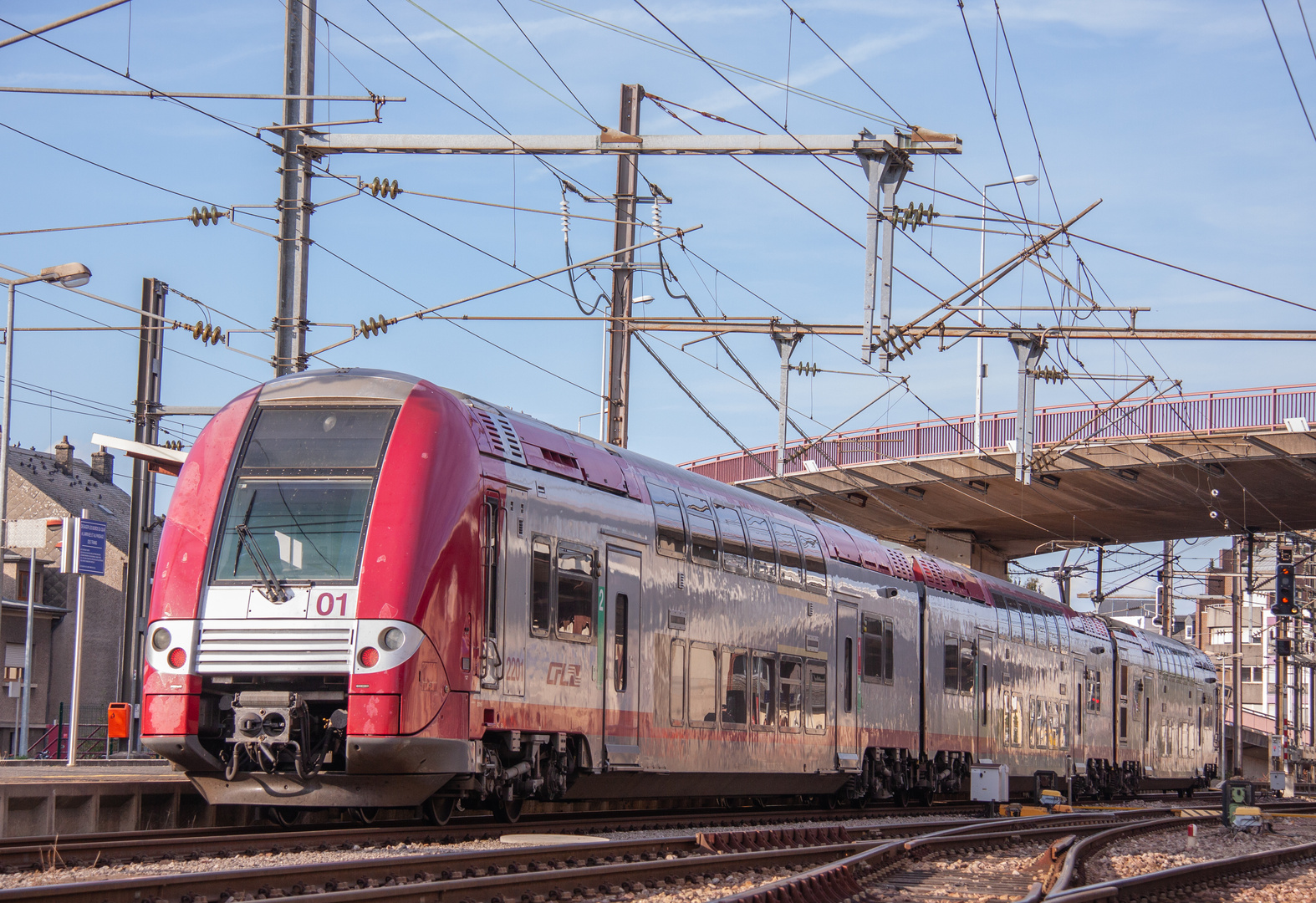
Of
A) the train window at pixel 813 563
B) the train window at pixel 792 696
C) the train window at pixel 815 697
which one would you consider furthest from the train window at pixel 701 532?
the train window at pixel 815 697

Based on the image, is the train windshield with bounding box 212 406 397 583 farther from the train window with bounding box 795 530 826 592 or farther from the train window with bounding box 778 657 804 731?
the train window with bounding box 795 530 826 592

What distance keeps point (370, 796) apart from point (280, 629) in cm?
148

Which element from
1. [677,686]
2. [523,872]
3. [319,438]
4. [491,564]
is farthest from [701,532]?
[523,872]

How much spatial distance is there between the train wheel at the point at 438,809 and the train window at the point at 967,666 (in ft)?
41.8

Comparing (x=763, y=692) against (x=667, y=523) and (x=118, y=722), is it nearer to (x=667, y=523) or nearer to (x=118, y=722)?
(x=667, y=523)

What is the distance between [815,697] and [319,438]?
28.7 feet

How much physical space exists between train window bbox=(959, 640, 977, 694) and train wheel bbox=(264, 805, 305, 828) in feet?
42.9

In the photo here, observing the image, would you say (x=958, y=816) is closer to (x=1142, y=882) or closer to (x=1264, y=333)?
(x=1264, y=333)

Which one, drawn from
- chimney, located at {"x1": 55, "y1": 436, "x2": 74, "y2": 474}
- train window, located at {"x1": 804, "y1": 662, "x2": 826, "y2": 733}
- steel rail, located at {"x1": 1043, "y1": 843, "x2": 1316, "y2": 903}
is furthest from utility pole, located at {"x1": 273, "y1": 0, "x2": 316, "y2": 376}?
chimney, located at {"x1": 55, "y1": 436, "x2": 74, "y2": 474}

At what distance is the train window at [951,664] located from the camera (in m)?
23.7

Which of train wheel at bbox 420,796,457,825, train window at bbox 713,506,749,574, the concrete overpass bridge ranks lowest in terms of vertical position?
train wheel at bbox 420,796,457,825

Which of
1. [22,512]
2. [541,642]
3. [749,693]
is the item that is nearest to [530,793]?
[541,642]

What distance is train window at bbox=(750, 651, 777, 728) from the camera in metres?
17.6

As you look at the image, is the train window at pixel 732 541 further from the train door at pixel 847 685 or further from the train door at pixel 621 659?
the train door at pixel 847 685
